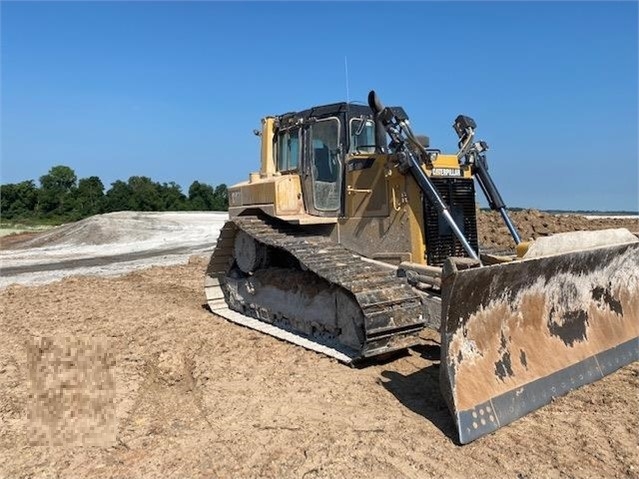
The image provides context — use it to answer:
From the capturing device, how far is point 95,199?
50.8 m

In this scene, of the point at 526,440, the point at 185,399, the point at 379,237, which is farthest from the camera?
the point at 379,237

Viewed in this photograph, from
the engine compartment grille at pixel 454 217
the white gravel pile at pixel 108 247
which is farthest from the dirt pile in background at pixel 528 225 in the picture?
the white gravel pile at pixel 108 247

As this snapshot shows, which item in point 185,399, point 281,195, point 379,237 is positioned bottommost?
point 185,399

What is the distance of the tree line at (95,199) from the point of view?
156 feet

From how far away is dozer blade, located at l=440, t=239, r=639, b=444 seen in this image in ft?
13.3

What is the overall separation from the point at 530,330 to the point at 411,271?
4.76 feet

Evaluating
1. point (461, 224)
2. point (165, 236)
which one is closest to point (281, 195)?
point (461, 224)

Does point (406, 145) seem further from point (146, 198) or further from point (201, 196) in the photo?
point (201, 196)

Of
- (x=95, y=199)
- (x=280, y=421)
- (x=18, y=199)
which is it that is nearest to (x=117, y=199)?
(x=95, y=199)

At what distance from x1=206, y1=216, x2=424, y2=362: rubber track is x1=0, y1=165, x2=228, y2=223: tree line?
40.9 metres

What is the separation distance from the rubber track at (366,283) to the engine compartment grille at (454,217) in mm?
718

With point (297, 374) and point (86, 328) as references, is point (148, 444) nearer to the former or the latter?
point (297, 374)

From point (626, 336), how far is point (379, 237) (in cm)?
276

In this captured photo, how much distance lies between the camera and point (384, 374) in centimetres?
513
